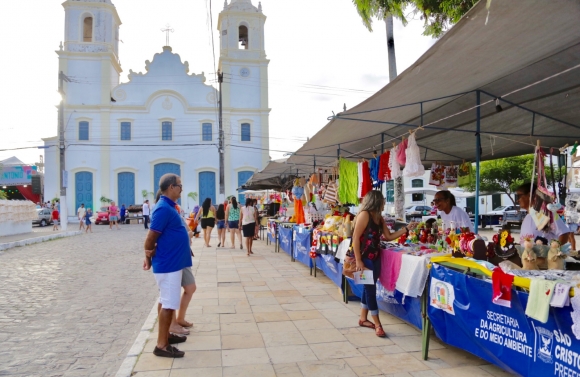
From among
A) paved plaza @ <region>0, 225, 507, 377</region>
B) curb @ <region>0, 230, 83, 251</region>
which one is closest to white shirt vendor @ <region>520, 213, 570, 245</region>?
paved plaza @ <region>0, 225, 507, 377</region>

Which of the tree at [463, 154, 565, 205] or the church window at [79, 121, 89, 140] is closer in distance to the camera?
the tree at [463, 154, 565, 205]

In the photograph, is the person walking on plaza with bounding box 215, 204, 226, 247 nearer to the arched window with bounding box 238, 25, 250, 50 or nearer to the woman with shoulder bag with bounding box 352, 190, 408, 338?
the woman with shoulder bag with bounding box 352, 190, 408, 338

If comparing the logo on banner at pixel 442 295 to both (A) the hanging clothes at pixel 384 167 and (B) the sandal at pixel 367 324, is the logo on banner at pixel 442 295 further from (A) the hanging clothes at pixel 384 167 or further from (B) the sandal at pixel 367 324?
(A) the hanging clothes at pixel 384 167

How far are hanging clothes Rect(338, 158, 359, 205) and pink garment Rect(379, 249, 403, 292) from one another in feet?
11.4

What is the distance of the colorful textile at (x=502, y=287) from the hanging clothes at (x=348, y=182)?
527cm

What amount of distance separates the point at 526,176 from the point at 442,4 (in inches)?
497

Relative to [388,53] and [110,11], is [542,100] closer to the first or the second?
[388,53]

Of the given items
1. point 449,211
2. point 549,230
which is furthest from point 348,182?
Result: point 549,230

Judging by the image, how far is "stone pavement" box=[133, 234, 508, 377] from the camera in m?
4.02

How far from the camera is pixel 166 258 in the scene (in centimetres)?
421

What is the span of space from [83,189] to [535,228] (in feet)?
111

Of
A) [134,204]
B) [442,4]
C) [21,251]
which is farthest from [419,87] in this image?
[134,204]

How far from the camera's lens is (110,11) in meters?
35.6

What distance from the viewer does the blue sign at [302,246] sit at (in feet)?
30.8
